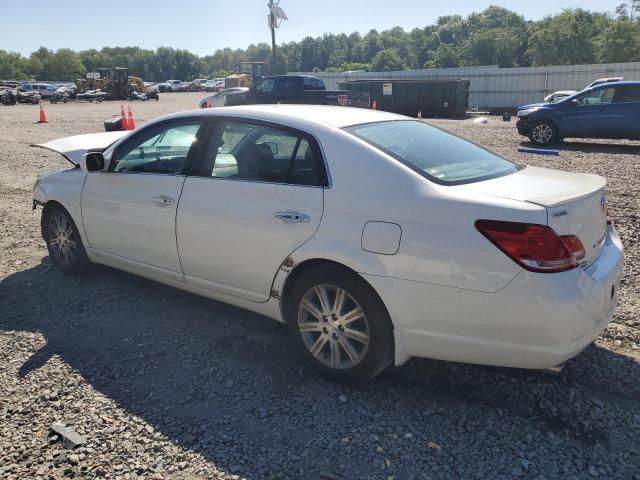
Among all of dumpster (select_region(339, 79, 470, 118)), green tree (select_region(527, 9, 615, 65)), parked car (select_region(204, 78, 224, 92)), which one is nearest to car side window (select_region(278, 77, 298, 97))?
dumpster (select_region(339, 79, 470, 118))

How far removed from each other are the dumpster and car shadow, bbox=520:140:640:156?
11207 mm

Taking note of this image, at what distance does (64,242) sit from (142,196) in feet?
4.55

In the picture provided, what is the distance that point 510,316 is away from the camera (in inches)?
105

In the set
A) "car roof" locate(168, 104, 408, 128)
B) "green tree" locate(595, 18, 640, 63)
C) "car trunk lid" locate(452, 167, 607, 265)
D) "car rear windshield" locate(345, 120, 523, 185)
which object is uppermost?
"green tree" locate(595, 18, 640, 63)

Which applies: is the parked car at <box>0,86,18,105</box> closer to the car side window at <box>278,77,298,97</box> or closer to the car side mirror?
the car side window at <box>278,77,298,97</box>

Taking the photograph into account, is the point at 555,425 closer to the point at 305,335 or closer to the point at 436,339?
the point at 436,339

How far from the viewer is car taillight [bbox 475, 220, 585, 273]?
260 centimetres

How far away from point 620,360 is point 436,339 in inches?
57.4

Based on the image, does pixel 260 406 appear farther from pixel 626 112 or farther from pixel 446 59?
pixel 446 59

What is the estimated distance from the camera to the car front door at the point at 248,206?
3297 millimetres

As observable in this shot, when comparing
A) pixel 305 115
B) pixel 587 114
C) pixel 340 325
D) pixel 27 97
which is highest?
pixel 305 115

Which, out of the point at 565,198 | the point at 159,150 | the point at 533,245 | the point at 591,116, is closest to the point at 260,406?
the point at 533,245

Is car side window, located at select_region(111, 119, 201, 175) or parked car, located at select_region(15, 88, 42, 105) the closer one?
car side window, located at select_region(111, 119, 201, 175)

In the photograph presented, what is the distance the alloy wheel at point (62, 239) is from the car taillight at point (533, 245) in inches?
150
